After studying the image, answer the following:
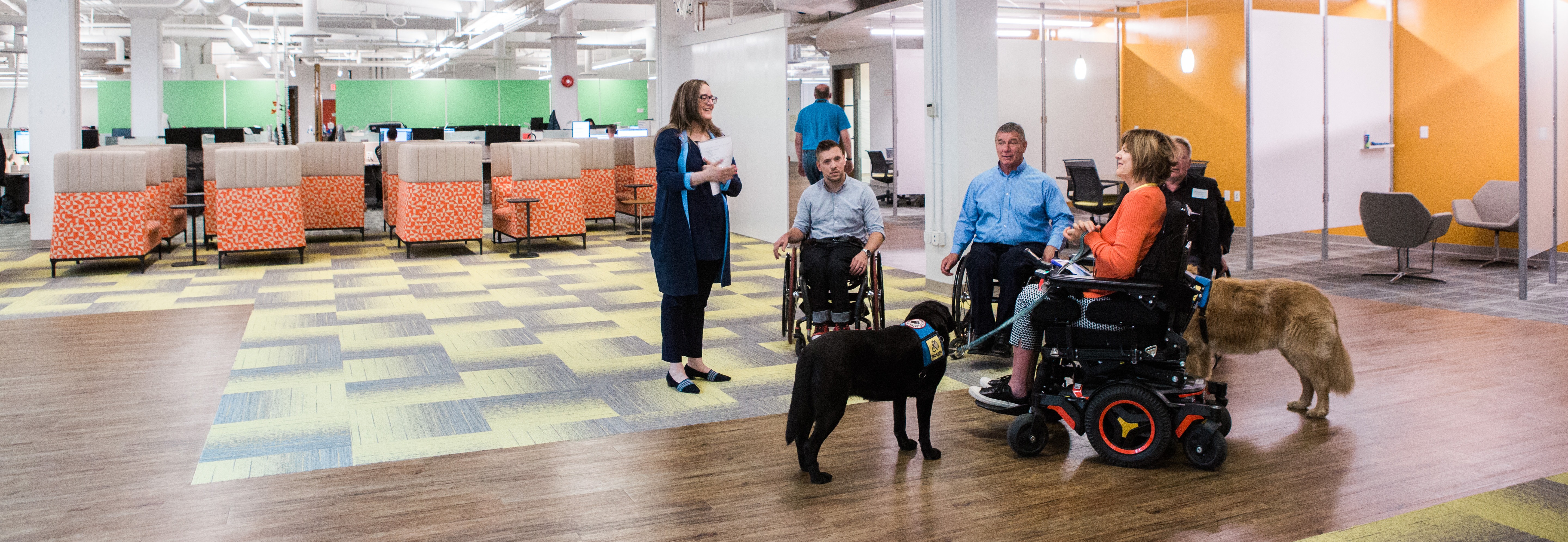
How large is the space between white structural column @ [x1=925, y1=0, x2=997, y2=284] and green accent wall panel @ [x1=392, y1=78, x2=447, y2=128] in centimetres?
1966

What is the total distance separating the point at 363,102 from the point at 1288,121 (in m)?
20.7

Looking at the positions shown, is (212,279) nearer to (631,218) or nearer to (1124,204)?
(631,218)

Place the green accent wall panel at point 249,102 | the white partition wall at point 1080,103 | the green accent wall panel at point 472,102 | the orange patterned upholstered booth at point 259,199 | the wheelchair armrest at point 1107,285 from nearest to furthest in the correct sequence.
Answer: the wheelchair armrest at point 1107,285 → the orange patterned upholstered booth at point 259,199 → the white partition wall at point 1080,103 → the green accent wall panel at point 249,102 → the green accent wall panel at point 472,102

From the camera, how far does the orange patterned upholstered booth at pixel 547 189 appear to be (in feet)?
33.3

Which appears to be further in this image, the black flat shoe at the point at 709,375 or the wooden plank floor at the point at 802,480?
the black flat shoe at the point at 709,375

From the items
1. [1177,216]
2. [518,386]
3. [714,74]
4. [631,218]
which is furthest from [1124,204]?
[631,218]

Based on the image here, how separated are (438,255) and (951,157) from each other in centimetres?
527

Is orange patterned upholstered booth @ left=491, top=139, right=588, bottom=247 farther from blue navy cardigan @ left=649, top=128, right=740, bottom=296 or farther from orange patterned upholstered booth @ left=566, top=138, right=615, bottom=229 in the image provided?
blue navy cardigan @ left=649, top=128, right=740, bottom=296

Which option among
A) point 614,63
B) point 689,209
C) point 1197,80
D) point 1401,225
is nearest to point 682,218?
point 689,209

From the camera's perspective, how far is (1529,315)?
21.0 ft

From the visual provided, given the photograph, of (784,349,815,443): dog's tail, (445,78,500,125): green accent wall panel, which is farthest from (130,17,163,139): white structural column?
(784,349,815,443): dog's tail

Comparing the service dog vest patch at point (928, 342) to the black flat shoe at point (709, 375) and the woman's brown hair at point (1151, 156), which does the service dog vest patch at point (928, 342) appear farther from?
the black flat shoe at point (709, 375)

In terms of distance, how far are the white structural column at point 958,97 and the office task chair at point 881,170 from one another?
824 cm

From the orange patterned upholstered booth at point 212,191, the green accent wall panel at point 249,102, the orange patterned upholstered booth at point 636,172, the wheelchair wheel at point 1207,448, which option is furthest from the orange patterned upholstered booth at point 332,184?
the green accent wall panel at point 249,102
